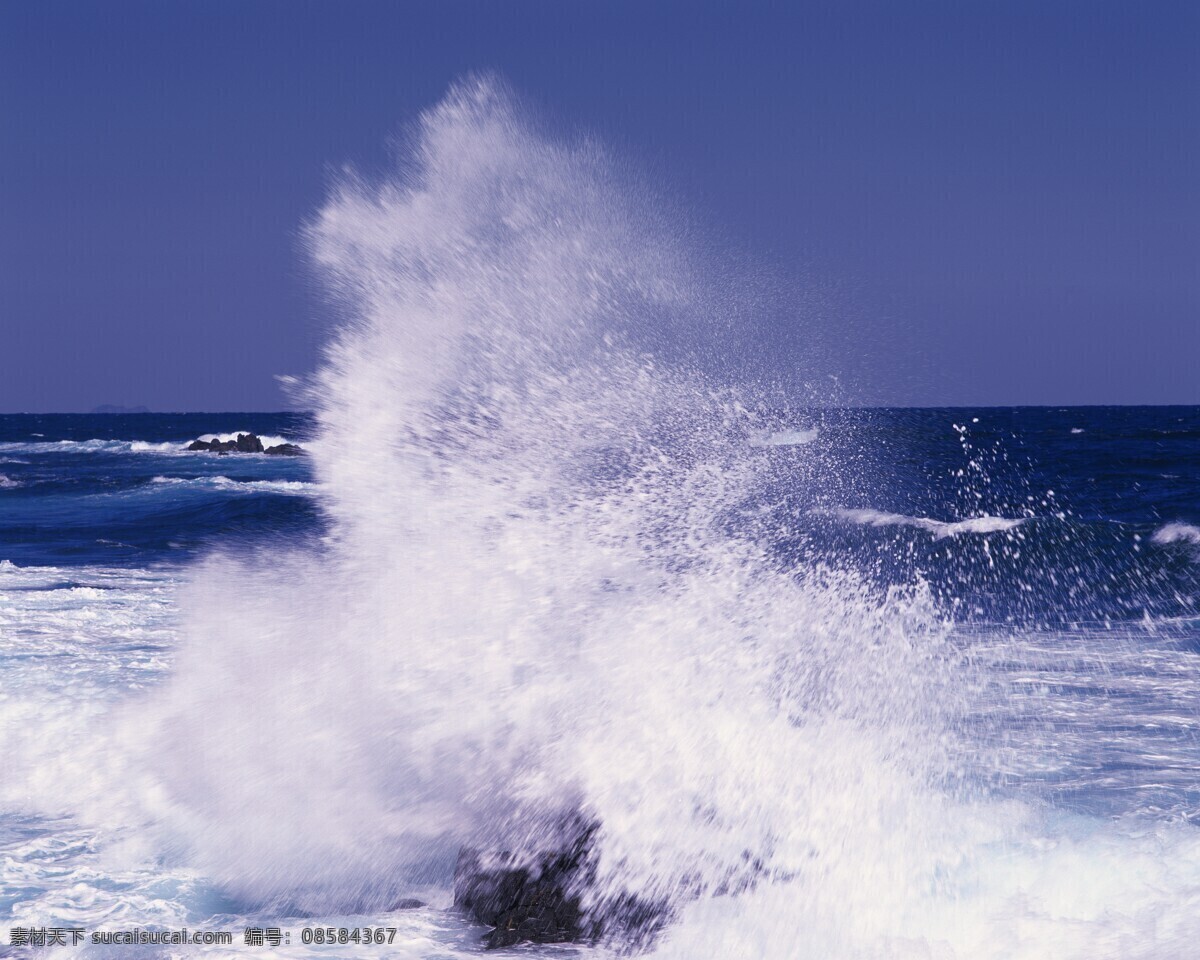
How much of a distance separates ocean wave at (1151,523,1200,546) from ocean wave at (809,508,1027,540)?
2.16 m

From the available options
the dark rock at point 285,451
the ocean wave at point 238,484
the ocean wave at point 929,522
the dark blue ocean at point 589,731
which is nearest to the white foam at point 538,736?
the dark blue ocean at point 589,731

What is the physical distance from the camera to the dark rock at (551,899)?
4613 mm

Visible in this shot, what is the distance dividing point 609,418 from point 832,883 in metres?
7.91

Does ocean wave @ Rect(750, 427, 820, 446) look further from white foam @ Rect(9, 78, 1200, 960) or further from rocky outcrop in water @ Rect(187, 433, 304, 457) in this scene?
rocky outcrop in water @ Rect(187, 433, 304, 457)

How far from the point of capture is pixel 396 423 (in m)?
10.7

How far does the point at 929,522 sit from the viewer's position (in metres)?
18.8

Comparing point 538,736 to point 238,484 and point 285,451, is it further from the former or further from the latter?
point 285,451

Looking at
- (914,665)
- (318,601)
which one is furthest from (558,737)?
(914,665)

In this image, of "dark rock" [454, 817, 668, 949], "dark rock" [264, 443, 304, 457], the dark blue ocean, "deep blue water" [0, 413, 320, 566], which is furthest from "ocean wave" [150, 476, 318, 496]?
"dark rock" [454, 817, 668, 949]

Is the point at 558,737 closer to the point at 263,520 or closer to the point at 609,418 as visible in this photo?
the point at 609,418

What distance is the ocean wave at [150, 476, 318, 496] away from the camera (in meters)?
30.3

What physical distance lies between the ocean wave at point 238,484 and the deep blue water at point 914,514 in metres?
0.08

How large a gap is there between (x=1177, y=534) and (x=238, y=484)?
24.4m

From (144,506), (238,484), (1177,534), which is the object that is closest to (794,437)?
(238,484)
